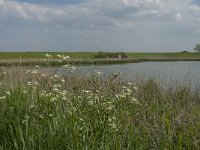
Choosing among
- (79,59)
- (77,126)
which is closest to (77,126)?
(77,126)

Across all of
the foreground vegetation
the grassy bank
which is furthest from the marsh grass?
the grassy bank

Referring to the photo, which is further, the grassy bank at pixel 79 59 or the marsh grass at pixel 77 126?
the grassy bank at pixel 79 59

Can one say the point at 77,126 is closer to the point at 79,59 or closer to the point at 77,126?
the point at 77,126

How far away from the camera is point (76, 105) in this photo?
6.03 meters

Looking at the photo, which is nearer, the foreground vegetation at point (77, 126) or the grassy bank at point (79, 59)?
the foreground vegetation at point (77, 126)

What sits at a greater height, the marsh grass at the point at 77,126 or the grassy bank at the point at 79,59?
the marsh grass at the point at 77,126

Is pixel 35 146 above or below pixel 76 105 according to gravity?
below

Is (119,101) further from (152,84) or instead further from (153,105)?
(152,84)

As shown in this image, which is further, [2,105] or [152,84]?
[152,84]

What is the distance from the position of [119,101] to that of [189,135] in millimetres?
1761

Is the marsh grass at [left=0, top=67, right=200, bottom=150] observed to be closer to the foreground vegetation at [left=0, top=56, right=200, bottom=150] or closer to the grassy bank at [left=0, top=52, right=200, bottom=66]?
the foreground vegetation at [left=0, top=56, right=200, bottom=150]

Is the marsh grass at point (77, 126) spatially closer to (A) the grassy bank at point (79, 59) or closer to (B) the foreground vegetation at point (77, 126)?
(B) the foreground vegetation at point (77, 126)

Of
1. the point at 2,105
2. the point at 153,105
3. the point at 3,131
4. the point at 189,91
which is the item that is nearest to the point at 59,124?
the point at 3,131

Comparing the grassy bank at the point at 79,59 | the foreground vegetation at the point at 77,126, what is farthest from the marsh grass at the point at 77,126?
the grassy bank at the point at 79,59
